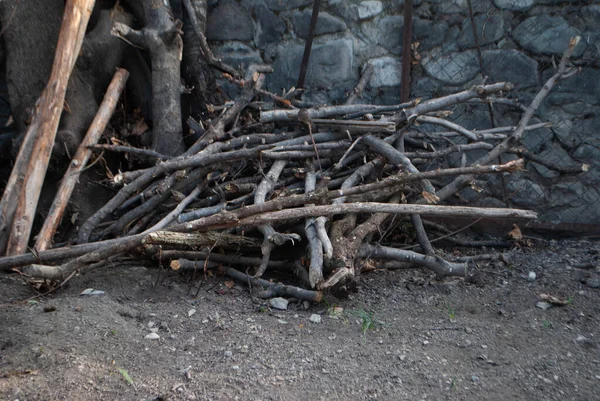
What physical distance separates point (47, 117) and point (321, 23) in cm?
189

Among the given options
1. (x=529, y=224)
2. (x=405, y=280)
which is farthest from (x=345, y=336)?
(x=529, y=224)

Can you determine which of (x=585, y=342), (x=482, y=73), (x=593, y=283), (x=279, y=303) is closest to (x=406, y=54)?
(x=482, y=73)

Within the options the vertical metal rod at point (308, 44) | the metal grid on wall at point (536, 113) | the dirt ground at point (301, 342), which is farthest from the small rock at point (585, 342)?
the vertical metal rod at point (308, 44)

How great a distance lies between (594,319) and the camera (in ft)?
8.43

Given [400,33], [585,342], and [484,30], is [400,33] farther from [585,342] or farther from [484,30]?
[585,342]

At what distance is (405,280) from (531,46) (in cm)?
184

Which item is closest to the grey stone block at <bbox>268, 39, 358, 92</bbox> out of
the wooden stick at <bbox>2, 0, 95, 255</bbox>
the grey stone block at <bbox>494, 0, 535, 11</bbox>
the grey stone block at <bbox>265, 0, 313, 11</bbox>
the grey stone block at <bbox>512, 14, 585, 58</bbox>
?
the grey stone block at <bbox>265, 0, 313, 11</bbox>

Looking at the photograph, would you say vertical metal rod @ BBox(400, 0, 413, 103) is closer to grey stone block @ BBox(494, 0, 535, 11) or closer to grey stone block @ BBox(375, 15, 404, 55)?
grey stone block @ BBox(375, 15, 404, 55)

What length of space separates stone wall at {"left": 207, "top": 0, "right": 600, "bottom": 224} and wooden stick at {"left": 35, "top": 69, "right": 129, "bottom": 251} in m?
0.79

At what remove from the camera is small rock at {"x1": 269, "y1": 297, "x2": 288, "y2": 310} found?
2.63m

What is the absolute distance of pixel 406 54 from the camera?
3.77m

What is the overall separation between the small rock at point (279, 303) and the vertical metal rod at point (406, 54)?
181 cm

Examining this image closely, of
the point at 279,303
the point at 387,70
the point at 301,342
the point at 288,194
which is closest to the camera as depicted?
the point at 301,342

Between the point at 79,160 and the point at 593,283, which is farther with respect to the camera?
the point at 79,160
